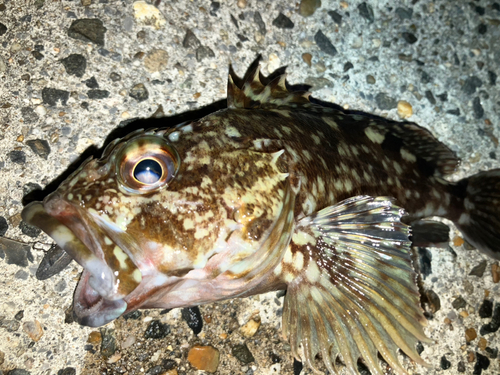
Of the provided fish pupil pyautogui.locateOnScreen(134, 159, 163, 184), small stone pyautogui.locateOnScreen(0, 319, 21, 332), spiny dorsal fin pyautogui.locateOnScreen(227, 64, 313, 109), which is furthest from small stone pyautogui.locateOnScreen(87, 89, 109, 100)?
small stone pyautogui.locateOnScreen(0, 319, 21, 332)

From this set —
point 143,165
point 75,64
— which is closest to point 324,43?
point 75,64

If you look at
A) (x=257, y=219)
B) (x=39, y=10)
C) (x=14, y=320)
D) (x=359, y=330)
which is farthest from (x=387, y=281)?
(x=39, y=10)

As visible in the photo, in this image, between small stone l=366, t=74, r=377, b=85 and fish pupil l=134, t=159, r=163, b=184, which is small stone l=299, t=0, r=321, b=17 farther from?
fish pupil l=134, t=159, r=163, b=184

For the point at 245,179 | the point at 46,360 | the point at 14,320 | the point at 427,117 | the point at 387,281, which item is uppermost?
the point at 427,117

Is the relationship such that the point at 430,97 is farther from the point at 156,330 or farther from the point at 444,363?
the point at 156,330

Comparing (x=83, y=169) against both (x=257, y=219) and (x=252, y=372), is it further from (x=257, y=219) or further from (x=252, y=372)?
(x=252, y=372)
